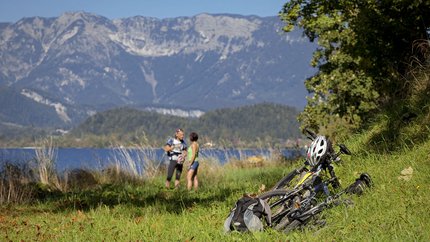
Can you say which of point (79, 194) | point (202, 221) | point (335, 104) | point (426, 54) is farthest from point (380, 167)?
point (335, 104)

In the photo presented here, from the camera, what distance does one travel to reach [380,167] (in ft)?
31.1

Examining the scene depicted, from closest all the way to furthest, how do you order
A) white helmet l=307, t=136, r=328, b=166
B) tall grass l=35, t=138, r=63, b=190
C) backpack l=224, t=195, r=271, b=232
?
backpack l=224, t=195, r=271, b=232, white helmet l=307, t=136, r=328, b=166, tall grass l=35, t=138, r=63, b=190

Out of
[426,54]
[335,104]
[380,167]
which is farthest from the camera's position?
[335,104]

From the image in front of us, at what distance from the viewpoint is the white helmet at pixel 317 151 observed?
26.1ft

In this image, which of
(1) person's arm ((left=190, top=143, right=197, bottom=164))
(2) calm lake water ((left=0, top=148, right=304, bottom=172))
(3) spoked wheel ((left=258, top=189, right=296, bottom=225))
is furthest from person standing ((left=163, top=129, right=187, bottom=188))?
(3) spoked wheel ((left=258, top=189, right=296, bottom=225))

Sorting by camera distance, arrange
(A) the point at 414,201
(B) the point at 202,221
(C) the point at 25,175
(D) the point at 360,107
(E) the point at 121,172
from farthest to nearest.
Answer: (D) the point at 360,107
(E) the point at 121,172
(C) the point at 25,175
(B) the point at 202,221
(A) the point at 414,201

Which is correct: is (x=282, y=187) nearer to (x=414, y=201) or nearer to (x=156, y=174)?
(x=414, y=201)

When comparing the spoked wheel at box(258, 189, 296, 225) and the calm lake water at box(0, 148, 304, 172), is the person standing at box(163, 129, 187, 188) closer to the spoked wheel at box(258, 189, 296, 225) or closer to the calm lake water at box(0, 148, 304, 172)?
the calm lake water at box(0, 148, 304, 172)

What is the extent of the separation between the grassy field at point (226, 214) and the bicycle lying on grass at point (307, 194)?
15cm

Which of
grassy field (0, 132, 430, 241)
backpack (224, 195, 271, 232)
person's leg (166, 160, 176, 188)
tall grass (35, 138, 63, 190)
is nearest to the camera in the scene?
grassy field (0, 132, 430, 241)

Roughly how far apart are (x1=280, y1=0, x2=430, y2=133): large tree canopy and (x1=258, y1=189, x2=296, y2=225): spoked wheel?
608 centimetres

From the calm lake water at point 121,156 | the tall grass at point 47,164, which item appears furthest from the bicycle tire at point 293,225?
the calm lake water at point 121,156

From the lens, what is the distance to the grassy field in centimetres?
691

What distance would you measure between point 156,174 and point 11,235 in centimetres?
1234
